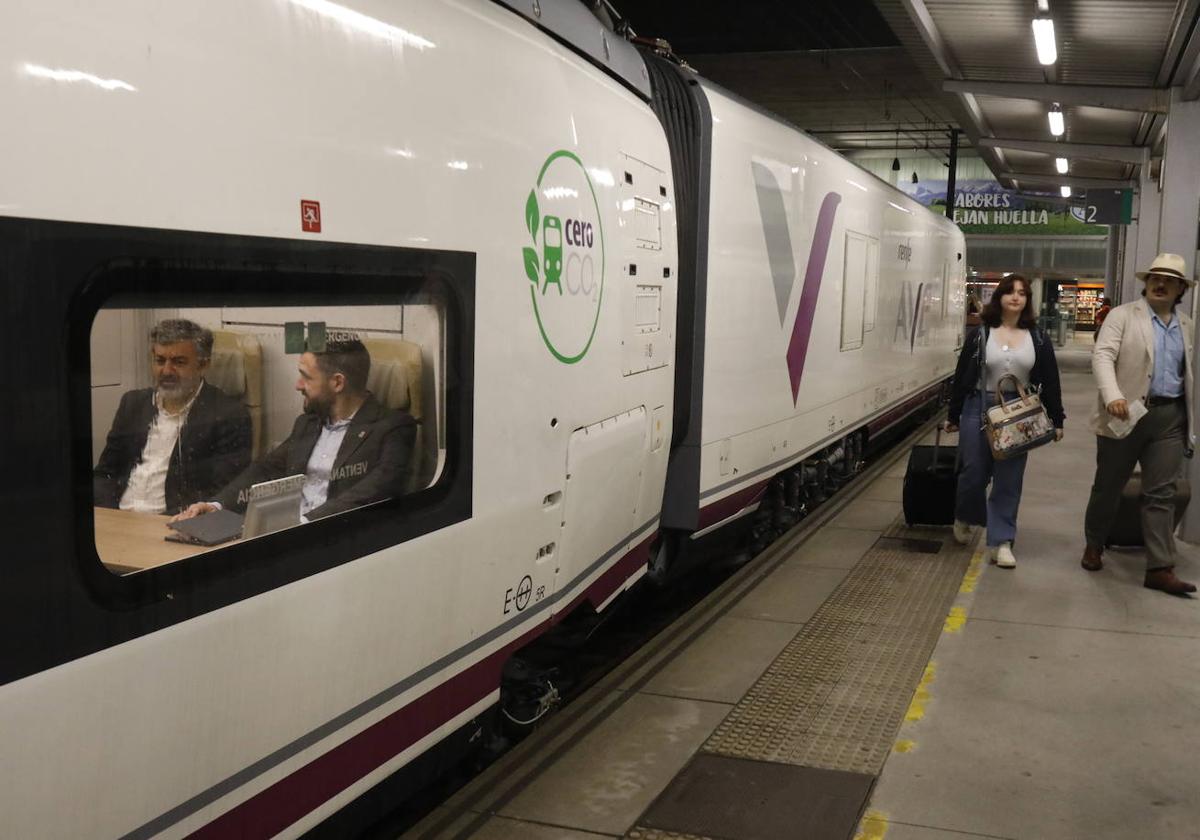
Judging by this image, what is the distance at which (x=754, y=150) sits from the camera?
22.5ft

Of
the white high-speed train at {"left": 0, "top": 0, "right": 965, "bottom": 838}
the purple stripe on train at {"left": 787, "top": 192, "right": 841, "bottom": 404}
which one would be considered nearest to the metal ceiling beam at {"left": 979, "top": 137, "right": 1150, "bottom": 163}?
the purple stripe on train at {"left": 787, "top": 192, "right": 841, "bottom": 404}

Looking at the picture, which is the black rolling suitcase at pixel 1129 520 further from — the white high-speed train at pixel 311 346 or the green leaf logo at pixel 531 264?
the green leaf logo at pixel 531 264

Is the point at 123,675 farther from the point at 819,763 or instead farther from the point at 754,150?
the point at 754,150

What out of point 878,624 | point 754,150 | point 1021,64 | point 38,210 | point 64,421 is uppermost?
point 1021,64

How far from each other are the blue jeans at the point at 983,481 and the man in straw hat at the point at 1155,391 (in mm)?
750

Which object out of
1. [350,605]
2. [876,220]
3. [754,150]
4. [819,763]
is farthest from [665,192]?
[876,220]

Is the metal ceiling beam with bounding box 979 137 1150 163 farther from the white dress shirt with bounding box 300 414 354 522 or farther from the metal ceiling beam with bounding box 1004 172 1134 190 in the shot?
the white dress shirt with bounding box 300 414 354 522

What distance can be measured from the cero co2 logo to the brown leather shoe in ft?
13.5

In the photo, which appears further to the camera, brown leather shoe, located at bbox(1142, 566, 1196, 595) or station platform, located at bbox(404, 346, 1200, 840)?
brown leather shoe, located at bbox(1142, 566, 1196, 595)

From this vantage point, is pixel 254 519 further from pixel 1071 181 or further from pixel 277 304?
pixel 1071 181

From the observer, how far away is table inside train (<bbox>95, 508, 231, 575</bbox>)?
223 centimetres

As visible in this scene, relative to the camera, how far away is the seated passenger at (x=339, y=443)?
2.85m

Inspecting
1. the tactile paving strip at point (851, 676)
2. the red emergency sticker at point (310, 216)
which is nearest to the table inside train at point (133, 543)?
the red emergency sticker at point (310, 216)

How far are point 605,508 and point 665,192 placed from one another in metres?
1.59
